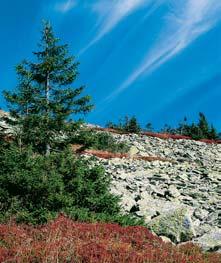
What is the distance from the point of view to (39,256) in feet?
30.2

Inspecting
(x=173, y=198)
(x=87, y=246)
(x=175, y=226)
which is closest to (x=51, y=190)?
(x=175, y=226)

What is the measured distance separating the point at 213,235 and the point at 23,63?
17025mm

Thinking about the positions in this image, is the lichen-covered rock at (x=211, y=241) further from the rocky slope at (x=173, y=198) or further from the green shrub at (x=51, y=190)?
the green shrub at (x=51, y=190)

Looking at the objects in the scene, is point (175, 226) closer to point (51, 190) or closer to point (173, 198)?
point (51, 190)

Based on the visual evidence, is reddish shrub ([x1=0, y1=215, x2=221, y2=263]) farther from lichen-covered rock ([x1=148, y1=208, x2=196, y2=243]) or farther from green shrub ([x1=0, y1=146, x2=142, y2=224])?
lichen-covered rock ([x1=148, y1=208, x2=196, y2=243])

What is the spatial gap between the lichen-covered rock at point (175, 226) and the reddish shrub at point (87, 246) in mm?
1686

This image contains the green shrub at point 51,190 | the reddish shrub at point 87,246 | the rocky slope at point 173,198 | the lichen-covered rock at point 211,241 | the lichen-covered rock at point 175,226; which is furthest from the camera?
the rocky slope at point 173,198

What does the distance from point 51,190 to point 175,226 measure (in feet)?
11.7

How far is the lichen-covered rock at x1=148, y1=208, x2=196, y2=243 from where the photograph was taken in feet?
45.4

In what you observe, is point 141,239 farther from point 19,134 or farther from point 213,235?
point 19,134

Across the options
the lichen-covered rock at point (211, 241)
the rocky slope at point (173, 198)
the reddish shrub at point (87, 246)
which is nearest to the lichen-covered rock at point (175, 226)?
the rocky slope at point (173, 198)

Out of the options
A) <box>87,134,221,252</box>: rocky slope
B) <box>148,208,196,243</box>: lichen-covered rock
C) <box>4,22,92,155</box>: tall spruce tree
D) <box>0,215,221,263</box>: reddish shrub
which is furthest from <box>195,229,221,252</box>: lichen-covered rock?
<box>4,22,92,155</box>: tall spruce tree

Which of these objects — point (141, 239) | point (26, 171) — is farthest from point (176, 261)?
point (26, 171)

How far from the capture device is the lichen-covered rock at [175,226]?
1384cm
